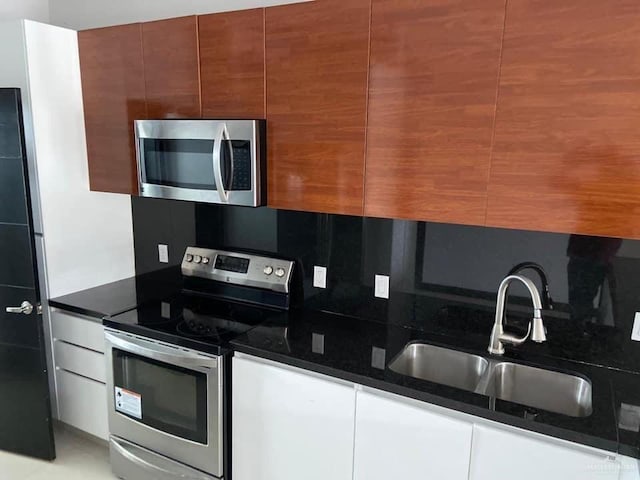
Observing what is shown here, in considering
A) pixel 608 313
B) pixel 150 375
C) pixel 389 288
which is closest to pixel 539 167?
pixel 608 313

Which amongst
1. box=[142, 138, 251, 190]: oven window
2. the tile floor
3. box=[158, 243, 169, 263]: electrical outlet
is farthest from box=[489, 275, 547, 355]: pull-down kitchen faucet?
the tile floor

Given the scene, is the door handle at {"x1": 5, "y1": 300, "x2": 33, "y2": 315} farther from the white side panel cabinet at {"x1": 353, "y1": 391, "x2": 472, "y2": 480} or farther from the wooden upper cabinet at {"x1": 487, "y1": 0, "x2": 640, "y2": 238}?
the wooden upper cabinet at {"x1": 487, "y1": 0, "x2": 640, "y2": 238}

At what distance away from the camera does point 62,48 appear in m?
2.34

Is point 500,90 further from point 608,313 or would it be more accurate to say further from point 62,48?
point 62,48

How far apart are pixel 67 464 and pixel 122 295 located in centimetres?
92

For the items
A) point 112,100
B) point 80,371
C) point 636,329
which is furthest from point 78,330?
point 636,329

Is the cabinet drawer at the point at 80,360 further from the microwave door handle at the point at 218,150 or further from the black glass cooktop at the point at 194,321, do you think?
the microwave door handle at the point at 218,150

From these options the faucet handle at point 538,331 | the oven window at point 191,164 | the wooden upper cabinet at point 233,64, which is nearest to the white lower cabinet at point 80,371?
the oven window at point 191,164

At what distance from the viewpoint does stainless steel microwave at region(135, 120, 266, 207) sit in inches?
77.3

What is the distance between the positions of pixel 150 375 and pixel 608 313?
1.93 meters

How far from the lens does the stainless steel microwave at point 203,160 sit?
1964 millimetres

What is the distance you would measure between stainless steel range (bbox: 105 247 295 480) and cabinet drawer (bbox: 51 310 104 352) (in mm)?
179

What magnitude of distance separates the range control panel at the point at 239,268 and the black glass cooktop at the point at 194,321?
0.42ft

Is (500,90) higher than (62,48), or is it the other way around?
(62,48)
